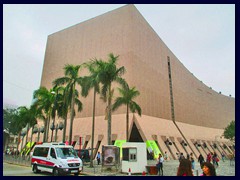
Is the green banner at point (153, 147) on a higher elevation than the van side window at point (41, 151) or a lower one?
lower

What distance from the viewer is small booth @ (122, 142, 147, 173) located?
643 inches

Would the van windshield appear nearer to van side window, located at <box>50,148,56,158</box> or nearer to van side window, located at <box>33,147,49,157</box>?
van side window, located at <box>50,148,56,158</box>

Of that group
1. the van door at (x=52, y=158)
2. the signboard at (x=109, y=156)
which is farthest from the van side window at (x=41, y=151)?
the signboard at (x=109, y=156)

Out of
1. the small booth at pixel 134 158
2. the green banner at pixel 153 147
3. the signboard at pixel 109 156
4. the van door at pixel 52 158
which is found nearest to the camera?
the van door at pixel 52 158

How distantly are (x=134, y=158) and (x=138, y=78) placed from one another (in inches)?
926

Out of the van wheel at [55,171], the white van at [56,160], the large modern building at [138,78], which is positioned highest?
the large modern building at [138,78]

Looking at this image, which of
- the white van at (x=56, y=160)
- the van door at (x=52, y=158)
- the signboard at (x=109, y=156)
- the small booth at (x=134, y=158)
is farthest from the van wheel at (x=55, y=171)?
the small booth at (x=134, y=158)

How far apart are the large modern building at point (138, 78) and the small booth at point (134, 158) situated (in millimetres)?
13855

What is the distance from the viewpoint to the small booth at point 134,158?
1633 cm

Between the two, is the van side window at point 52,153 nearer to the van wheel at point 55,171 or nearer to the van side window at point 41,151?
the van side window at point 41,151

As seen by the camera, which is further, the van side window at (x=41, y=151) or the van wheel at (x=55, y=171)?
the van side window at (x=41, y=151)

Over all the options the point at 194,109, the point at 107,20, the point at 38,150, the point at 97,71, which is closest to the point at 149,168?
the point at 38,150

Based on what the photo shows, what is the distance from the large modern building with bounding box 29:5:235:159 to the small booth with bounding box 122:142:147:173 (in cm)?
1386

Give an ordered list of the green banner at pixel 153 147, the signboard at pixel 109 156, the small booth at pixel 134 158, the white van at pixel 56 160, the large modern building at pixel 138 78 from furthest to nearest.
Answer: the large modern building at pixel 138 78
the green banner at pixel 153 147
the signboard at pixel 109 156
the small booth at pixel 134 158
the white van at pixel 56 160
